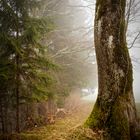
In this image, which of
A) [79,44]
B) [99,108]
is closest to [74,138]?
[99,108]

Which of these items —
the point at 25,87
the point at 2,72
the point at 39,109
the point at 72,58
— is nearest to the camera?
the point at 2,72

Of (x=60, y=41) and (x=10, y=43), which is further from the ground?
(x=60, y=41)

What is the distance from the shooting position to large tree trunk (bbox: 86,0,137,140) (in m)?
6.83

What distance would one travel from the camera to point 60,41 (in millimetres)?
19156

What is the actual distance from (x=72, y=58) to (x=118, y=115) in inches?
491

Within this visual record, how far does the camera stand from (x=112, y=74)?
22.9 feet

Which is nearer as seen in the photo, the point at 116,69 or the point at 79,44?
the point at 116,69

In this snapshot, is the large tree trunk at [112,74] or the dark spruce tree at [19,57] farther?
the dark spruce tree at [19,57]

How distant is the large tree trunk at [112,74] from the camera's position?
683cm

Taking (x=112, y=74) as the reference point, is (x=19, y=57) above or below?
above

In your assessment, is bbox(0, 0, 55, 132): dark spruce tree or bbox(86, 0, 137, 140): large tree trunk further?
bbox(0, 0, 55, 132): dark spruce tree

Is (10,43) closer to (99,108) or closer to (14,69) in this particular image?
(14,69)

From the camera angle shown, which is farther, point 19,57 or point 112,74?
point 19,57

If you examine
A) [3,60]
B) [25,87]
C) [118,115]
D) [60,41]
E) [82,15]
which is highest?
[82,15]
